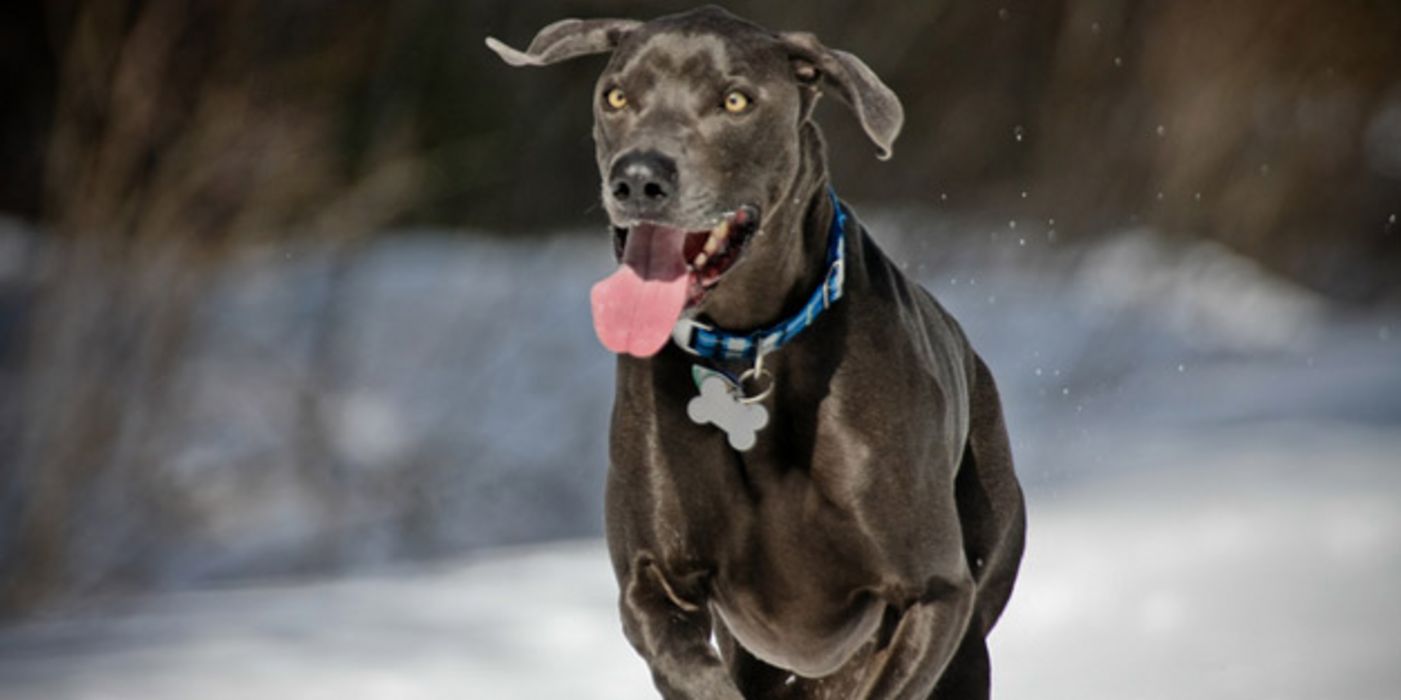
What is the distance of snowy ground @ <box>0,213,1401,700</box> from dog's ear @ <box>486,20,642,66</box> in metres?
1.76

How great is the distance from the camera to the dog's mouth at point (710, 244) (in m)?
2.80

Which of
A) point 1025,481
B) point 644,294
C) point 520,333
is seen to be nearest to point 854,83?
point 644,294

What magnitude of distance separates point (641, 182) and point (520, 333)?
4.40 meters

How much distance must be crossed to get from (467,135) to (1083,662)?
3550 mm

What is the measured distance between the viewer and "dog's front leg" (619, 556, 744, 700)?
2820 mm

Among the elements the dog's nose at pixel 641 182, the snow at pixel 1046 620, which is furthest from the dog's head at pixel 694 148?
the snow at pixel 1046 620

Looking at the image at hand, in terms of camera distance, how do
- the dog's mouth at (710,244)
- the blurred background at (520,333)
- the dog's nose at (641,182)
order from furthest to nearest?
the blurred background at (520,333), the dog's mouth at (710,244), the dog's nose at (641,182)

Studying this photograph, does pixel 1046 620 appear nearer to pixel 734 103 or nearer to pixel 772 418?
pixel 772 418

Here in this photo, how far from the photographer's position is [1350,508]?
573 cm

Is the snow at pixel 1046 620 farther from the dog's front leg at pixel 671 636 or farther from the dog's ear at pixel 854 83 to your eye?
the dog's ear at pixel 854 83

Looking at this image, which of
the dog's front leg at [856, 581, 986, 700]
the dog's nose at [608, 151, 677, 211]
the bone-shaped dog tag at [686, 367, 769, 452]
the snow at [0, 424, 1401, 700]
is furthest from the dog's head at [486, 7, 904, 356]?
the snow at [0, 424, 1401, 700]

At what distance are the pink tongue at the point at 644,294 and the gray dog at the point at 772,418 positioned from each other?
0.06ft

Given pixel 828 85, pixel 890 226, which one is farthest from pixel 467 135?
pixel 828 85

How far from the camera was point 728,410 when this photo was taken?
2.92m
